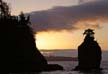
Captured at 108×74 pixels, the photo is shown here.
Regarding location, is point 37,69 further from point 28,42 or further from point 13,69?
point 13,69

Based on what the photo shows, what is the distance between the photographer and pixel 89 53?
19062 centimetres

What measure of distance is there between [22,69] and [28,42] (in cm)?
1387

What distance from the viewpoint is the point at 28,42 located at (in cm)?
16738

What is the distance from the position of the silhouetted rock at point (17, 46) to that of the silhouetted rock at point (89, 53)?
14.4 metres

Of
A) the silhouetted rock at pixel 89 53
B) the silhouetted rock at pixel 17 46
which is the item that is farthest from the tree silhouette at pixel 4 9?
the silhouetted rock at pixel 89 53

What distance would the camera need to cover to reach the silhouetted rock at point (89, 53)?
19000cm

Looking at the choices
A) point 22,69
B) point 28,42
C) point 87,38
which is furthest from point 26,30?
point 87,38

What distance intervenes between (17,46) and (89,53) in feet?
148

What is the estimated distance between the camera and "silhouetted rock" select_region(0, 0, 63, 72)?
5576 inches

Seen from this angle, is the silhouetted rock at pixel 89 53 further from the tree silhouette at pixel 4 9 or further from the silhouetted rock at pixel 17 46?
the tree silhouette at pixel 4 9

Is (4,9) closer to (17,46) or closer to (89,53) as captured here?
(17,46)

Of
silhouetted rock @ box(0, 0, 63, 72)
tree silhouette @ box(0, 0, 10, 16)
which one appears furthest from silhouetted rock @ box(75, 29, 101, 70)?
tree silhouette @ box(0, 0, 10, 16)

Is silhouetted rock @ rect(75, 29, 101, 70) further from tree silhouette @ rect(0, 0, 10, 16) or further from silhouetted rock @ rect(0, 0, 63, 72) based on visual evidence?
tree silhouette @ rect(0, 0, 10, 16)

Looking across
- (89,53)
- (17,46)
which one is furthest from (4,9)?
(89,53)
